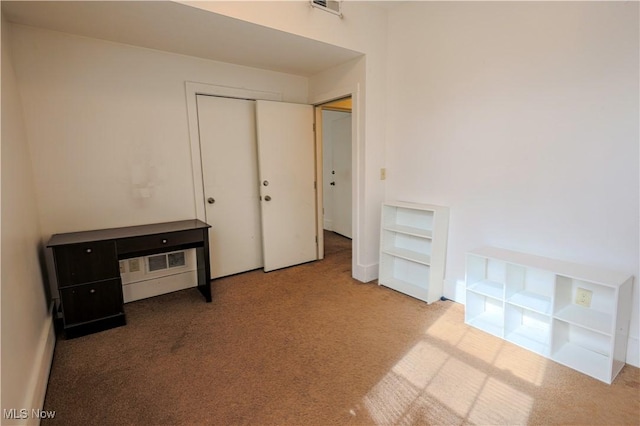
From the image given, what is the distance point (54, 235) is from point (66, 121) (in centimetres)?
91

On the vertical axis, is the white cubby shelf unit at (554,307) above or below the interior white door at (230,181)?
below

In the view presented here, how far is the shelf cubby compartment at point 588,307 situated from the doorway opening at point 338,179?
2.95m

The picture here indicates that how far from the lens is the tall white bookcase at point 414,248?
9.24ft

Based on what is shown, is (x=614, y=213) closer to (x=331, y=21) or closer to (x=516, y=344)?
(x=516, y=344)

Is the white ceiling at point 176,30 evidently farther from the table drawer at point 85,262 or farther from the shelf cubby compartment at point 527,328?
the shelf cubby compartment at point 527,328

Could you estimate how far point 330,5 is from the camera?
2.66 m

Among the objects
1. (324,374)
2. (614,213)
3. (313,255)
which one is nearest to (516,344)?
(614,213)

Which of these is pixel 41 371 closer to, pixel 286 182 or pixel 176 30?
pixel 176 30

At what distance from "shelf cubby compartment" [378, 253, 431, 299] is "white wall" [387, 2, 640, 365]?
0.24 m

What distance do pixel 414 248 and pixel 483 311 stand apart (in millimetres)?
815

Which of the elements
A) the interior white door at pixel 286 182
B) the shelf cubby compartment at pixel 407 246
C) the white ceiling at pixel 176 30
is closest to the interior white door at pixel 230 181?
the interior white door at pixel 286 182

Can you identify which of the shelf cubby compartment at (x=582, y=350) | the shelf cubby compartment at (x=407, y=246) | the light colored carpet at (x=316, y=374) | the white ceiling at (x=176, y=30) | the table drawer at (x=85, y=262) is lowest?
the light colored carpet at (x=316, y=374)

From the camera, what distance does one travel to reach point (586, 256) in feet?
6.70

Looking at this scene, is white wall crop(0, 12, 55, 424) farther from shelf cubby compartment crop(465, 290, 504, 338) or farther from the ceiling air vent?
shelf cubby compartment crop(465, 290, 504, 338)
